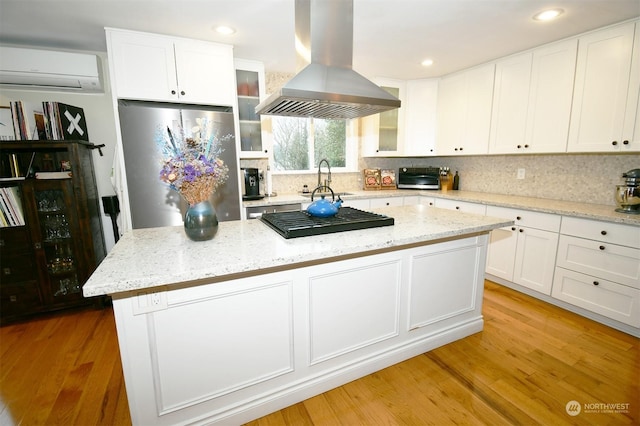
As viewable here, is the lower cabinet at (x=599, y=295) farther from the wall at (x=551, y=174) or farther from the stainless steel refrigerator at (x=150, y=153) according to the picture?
the stainless steel refrigerator at (x=150, y=153)

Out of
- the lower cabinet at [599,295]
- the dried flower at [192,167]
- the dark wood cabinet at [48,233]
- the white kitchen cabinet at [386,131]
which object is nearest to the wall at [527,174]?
the white kitchen cabinet at [386,131]

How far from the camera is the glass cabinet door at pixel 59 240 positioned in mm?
2549

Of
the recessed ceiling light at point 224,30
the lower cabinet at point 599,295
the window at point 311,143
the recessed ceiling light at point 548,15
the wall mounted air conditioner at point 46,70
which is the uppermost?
the recessed ceiling light at point 224,30

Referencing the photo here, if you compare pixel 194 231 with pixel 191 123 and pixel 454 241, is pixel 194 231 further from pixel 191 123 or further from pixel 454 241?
pixel 454 241

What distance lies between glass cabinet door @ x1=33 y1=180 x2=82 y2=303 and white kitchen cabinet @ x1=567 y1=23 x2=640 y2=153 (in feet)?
15.1

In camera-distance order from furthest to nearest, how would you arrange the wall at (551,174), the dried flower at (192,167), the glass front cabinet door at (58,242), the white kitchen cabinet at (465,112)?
the white kitchen cabinet at (465,112) → the wall at (551,174) → the glass front cabinet door at (58,242) → the dried flower at (192,167)

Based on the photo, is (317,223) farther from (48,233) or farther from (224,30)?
(48,233)

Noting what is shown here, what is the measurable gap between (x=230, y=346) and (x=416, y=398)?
1103mm

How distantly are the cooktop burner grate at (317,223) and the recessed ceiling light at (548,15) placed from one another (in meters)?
2.00

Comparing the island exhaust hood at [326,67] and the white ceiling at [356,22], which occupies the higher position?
the white ceiling at [356,22]

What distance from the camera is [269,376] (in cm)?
151

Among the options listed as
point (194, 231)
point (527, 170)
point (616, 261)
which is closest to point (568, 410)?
point (616, 261)

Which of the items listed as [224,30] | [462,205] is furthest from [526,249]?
[224,30]

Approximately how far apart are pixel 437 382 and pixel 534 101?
279 cm
